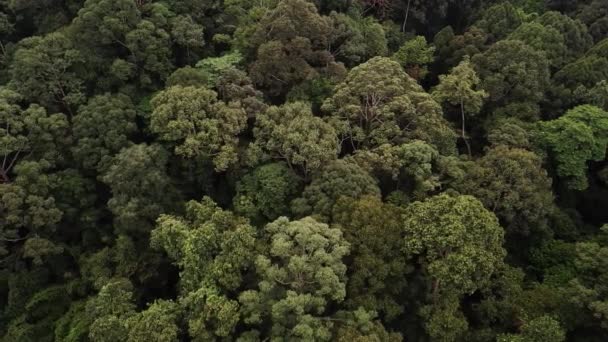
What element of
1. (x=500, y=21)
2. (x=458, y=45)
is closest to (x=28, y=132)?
(x=458, y=45)

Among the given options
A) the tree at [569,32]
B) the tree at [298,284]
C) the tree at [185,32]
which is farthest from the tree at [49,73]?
the tree at [569,32]

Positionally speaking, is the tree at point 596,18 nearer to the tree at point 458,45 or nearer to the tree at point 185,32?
the tree at point 458,45

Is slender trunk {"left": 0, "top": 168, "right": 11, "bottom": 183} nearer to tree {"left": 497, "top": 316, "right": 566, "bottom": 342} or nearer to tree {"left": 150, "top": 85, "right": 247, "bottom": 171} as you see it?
tree {"left": 150, "top": 85, "right": 247, "bottom": 171}

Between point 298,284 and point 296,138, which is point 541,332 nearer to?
point 298,284

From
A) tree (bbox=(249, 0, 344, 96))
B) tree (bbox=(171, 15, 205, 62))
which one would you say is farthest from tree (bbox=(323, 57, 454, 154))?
tree (bbox=(171, 15, 205, 62))

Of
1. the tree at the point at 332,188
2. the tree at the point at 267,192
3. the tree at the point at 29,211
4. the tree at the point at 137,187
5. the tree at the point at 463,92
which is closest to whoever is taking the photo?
the tree at the point at 332,188
